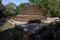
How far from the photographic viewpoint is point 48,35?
731 cm

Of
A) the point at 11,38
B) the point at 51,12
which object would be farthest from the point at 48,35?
the point at 51,12

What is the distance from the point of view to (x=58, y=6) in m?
53.4

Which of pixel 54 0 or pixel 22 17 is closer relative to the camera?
pixel 22 17

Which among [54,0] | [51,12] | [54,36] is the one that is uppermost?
[54,36]

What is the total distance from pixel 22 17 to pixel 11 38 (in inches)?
1320

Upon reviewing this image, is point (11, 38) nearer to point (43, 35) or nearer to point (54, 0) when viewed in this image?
point (43, 35)

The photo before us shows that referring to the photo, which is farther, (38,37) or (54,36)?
(54,36)

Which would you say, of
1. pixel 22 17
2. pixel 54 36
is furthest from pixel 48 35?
pixel 22 17

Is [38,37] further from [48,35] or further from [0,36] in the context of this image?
[0,36]

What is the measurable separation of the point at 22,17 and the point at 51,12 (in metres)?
20.1

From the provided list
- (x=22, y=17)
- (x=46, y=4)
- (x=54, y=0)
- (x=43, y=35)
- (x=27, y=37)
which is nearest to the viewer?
(x=27, y=37)

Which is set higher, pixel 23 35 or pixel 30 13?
pixel 23 35

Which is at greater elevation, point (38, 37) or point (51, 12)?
point (38, 37)

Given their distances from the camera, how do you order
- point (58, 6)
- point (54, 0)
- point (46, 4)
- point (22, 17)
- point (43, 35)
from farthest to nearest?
point (46, 4), point (54, 0), point (58, 6), point (22, 17), point (43, 35)
